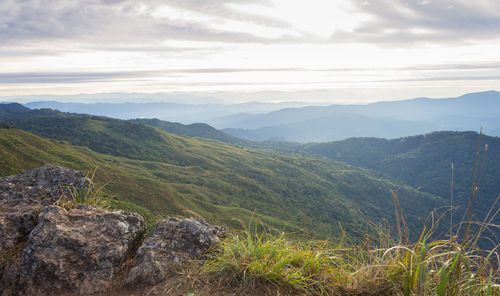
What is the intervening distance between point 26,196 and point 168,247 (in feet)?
11.7

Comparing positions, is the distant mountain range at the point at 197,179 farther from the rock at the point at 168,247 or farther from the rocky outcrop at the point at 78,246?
the rock at the point at 168,247

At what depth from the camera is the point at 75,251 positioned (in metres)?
4.84

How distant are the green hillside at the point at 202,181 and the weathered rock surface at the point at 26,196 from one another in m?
41.7

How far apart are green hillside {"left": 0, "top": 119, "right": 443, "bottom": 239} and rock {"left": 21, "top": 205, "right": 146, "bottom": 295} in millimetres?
43981

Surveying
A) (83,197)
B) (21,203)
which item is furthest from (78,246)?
(83,197)

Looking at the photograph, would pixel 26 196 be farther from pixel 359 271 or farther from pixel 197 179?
pixel 197 179

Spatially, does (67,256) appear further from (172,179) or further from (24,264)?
(172,179)

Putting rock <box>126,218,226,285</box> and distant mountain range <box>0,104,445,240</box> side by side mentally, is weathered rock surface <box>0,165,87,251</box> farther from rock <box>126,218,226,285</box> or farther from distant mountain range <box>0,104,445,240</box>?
distant mountain range <box>0,104,445,240</box>

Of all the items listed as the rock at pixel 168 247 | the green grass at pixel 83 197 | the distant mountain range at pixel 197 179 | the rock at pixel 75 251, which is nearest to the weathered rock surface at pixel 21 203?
the green grass at pixel 83 197

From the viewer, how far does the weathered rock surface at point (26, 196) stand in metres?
5.06

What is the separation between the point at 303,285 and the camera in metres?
4.29

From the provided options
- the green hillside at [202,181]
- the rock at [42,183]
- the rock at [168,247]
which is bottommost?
the green hillside at [202,181]

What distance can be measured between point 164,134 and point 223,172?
236 feet

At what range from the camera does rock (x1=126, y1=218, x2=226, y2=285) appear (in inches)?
A: 188
